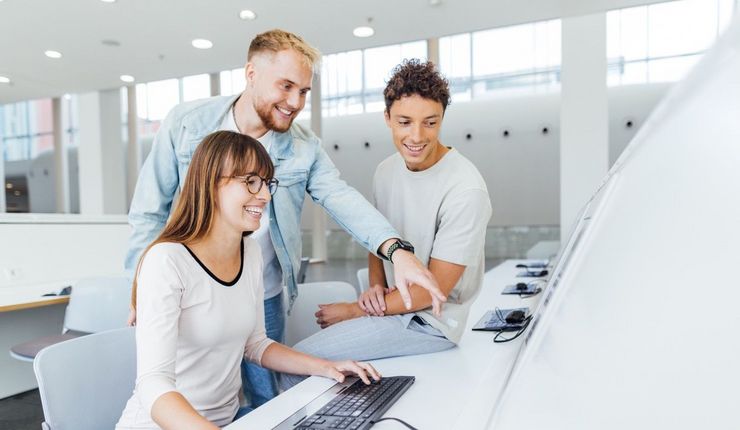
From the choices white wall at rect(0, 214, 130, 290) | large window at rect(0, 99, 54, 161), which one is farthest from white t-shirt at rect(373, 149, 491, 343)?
large window at rect(0, 99, 54, 161)

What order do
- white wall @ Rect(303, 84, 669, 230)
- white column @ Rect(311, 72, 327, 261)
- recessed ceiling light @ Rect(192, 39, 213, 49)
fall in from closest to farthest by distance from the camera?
recessed ceiling light @ Rect(192, 39, 213, 49) < white column @ Rect(311, 72, 327, 261) < white wall @ Rect(303, 84, 669, 230)

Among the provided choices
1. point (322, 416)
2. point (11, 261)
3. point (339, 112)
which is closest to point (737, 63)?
point (322, 416)

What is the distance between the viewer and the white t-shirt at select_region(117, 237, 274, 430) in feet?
3.37

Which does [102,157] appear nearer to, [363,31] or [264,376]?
[363,31]

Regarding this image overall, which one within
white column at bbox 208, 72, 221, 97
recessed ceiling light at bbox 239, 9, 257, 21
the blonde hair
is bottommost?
the blonde hair

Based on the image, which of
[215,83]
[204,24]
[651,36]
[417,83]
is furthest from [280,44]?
[651,36]

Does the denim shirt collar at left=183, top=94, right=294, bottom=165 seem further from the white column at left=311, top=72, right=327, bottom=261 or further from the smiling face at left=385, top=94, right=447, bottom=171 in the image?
the white column at left=311, top=72, right=327, bottom=261

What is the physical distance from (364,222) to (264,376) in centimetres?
63

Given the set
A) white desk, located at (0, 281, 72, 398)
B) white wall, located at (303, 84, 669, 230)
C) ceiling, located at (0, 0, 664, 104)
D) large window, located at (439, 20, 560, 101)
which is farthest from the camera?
white wall, located at (303, 84, 669, 230)

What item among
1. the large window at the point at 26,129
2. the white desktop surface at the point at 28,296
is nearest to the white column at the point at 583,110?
the white desktop surface at the point at 28,296

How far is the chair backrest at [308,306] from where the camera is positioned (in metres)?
2.11

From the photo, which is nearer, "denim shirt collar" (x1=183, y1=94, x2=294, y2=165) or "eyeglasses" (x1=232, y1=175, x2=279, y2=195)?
"eyeglasses" (x1=232, y1=175, x2=279, y2=195)

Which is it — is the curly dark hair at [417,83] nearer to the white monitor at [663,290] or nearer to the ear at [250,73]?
the ear at [250,73]

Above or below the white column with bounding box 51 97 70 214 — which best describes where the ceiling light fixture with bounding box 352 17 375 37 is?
above
